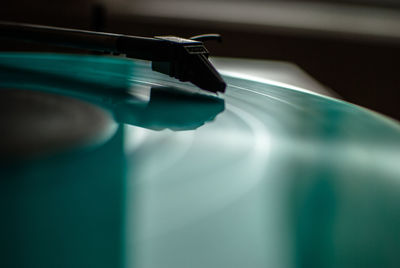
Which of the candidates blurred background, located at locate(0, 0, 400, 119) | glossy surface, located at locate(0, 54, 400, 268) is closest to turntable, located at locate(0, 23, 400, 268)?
glossy surface, located at locate(0, 54, 400, 268)

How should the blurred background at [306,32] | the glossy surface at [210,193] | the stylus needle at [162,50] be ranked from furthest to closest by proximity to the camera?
the blurred background at [306,32] < the stylus needle at [162,50] < the glossy surface at [210,193]

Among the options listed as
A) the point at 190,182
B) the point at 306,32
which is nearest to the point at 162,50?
the point at 190,182

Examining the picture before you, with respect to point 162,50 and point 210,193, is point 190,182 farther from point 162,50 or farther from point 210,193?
point 162,50

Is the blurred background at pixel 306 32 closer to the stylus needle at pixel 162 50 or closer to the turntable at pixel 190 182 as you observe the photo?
the stylus needle at pixel 162 50

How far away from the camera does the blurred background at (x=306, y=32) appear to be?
125cm

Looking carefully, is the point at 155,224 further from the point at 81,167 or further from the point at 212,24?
the point at 212,24

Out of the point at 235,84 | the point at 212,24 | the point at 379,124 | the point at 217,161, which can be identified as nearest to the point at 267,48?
the point at 212,24

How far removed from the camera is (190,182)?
235mm

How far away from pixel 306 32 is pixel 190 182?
3.79 ft

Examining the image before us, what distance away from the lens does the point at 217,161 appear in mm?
269

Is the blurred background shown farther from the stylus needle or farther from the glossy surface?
the glossy surface

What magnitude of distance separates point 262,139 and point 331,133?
6cm

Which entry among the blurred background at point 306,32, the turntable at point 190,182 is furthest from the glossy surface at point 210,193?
the blurred background at point 306,32

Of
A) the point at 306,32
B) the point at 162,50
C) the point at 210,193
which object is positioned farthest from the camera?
the point at 306,32
